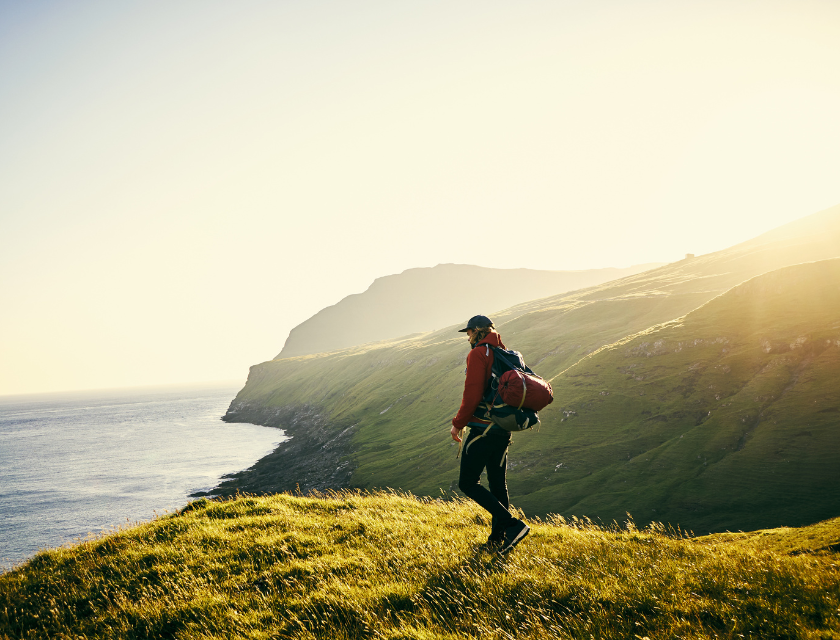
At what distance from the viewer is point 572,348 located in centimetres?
7950

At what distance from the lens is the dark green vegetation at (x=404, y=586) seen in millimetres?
5223

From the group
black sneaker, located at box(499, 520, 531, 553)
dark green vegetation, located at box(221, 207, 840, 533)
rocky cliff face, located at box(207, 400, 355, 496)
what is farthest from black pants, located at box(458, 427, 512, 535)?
rocky cliff face, located at box(207, 400, 355, 496)

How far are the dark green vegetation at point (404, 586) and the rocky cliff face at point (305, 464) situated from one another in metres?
40.8

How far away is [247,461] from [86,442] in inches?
3137

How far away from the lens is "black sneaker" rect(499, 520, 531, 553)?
792 centimetres

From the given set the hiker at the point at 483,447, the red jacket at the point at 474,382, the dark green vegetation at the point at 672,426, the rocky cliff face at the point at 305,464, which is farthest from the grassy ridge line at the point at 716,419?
the rocky cliff face at the point at 305,464

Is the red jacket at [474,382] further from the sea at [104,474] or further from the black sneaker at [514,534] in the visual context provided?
the sea at [104,474]

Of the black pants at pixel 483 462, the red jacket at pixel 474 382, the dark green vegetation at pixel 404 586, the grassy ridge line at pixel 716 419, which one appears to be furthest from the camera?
the grassy ridge line at pixel 716 419

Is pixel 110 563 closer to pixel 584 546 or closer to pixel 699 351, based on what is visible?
pixel 584 546

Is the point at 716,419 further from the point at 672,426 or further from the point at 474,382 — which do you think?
the point at 474,382

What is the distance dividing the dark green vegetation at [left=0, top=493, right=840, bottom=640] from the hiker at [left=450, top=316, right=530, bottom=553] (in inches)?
16.1

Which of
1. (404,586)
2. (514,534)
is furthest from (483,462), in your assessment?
(404,586)

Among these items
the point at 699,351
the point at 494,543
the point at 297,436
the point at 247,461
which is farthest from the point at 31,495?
the point at 699,351

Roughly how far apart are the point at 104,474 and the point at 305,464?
4089 cm
